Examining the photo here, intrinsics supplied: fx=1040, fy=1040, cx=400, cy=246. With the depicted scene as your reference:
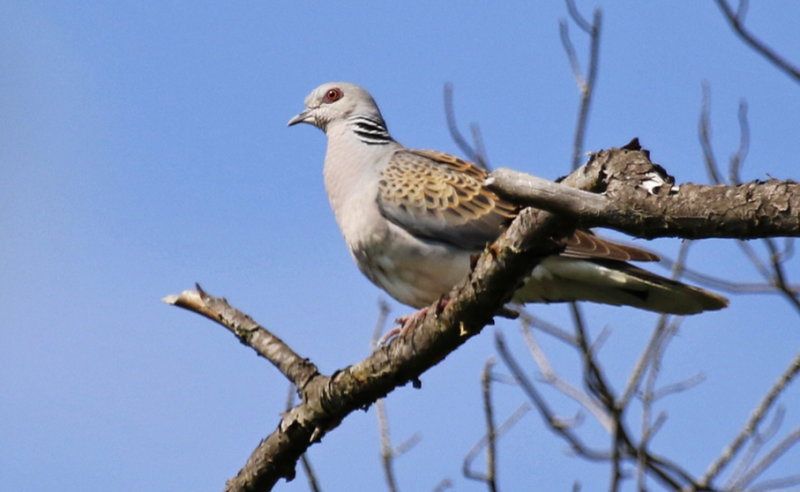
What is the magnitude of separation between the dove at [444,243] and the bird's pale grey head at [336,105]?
0.71 metres

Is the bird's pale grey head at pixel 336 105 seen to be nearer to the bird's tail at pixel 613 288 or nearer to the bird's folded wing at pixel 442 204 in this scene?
the bird's folded wing at pixel 442 204

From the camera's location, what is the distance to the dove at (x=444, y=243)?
4.50 metres

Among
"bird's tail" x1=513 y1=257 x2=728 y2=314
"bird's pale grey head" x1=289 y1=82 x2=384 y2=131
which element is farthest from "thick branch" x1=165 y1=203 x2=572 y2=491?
"bird's pale grey head" x1=289 y1=82 x2=384 y2=131

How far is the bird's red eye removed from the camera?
6062mm

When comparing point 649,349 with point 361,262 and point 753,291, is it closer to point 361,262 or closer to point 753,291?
point 753,291

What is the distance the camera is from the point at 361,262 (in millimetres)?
4965

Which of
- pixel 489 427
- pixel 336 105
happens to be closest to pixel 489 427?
pixel 489 427

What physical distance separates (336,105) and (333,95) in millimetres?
103

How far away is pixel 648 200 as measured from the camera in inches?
104

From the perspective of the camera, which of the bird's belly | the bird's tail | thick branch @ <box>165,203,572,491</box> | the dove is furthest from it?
the bird's belly

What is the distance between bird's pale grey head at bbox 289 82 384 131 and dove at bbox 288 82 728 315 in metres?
0.71

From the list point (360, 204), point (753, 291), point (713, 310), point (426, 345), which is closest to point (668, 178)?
point (426, 345)

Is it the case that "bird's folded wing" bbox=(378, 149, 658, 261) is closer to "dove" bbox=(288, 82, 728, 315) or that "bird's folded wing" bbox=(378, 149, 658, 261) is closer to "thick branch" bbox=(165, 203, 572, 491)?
"dove" bbox=(288, 82, 728, 315)

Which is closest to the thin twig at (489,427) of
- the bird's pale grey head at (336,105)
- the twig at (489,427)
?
the twig at (489,427)
